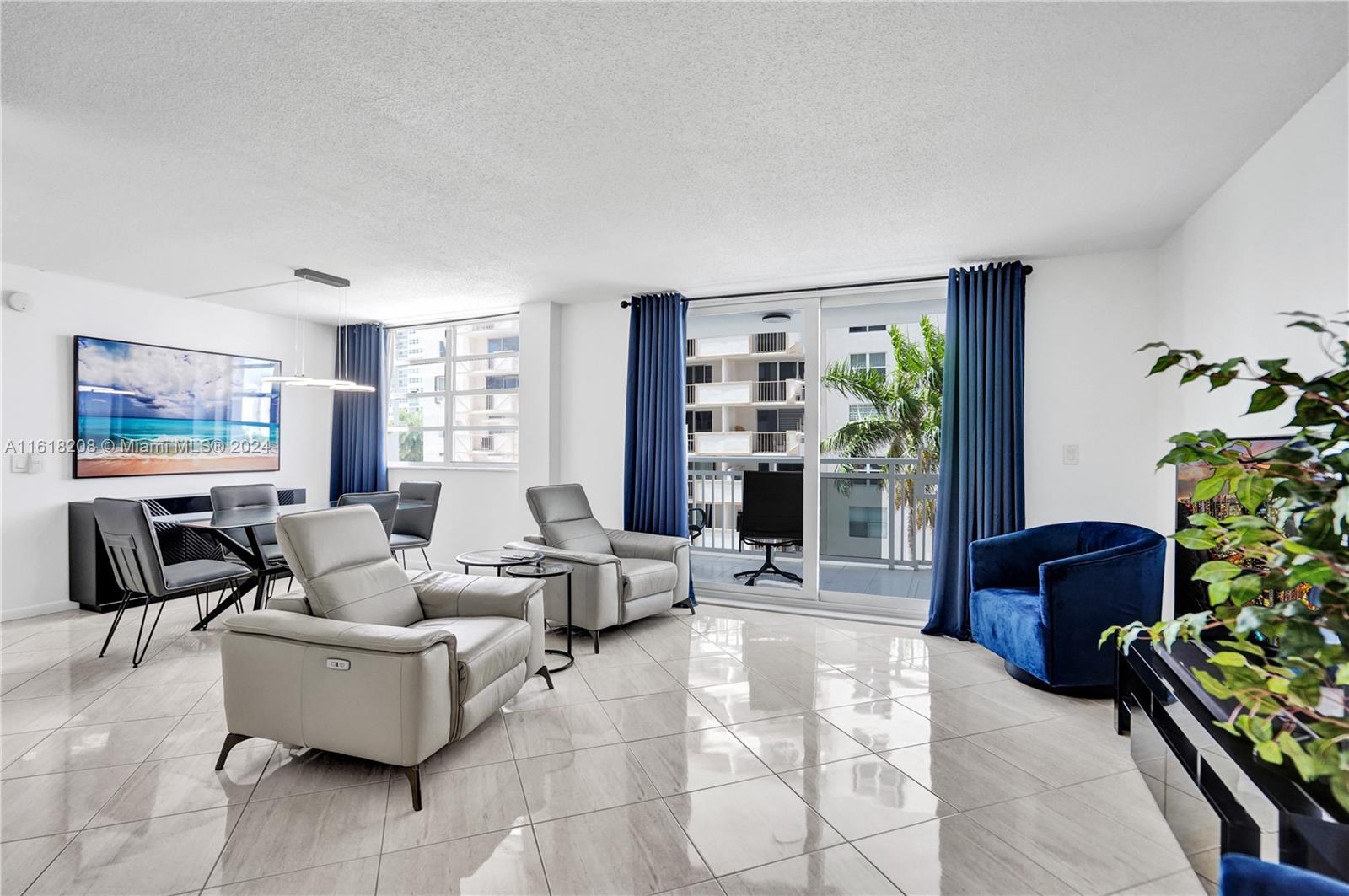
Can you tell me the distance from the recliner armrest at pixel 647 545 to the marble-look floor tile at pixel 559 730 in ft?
5.60

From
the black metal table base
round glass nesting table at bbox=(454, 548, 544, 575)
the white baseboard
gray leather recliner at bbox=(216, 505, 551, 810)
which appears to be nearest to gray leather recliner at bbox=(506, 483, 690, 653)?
round glass nesting table at bbox=(454, 548, 544, 575)

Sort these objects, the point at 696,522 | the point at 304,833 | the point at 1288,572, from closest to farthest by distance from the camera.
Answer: the point at 1288,572 < the point at 304,833 < the point at 696,522

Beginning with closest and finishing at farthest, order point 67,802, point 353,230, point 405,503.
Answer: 1. point 67,802
2. point 353,230
3. point 405,503

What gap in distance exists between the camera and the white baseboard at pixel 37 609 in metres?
4.48

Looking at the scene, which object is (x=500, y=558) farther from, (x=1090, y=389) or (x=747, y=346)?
(x=1090, y=389)

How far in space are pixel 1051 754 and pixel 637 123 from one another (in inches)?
117

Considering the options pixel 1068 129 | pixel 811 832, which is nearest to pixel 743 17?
pixel 1068 129

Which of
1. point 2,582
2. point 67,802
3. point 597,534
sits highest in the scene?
point 597,534

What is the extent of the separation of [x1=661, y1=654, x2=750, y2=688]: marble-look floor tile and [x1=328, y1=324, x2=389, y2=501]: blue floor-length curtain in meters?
4.16

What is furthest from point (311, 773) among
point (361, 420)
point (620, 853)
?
point (361, 420)

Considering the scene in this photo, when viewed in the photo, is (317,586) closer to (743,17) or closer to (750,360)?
(743,17)

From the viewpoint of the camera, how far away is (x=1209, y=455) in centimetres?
117

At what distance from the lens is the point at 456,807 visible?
224 centimetres

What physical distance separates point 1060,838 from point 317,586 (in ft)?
9.26
